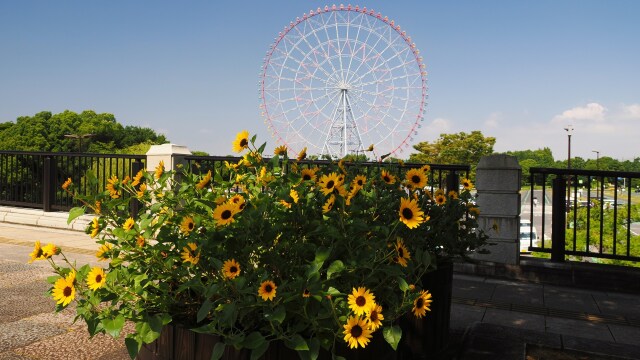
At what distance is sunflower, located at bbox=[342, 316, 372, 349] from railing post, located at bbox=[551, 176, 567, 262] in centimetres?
Answer: 583

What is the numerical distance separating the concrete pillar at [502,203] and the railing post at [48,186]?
31.1 ft

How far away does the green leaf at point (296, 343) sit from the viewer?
1.76 meters

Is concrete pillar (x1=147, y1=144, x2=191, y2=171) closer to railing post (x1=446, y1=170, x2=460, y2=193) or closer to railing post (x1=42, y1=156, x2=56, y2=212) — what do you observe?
railing post (x1=42, y1=156, x2=56, y2=212)

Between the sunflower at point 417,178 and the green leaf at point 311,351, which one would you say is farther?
the sunflower at point 417,178

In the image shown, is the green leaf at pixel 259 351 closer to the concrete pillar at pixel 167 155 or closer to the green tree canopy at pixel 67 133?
the concrete pillar at pixel 167 155

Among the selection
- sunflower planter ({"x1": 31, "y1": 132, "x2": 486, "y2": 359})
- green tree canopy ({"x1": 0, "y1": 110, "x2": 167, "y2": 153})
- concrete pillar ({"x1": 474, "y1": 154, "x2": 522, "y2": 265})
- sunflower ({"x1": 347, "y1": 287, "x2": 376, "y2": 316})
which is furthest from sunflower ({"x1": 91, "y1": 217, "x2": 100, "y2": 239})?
green tree canopy ({"x1": 0, "y1": 110, "x2": 167, "y2": 153})

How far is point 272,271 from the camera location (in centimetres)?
211

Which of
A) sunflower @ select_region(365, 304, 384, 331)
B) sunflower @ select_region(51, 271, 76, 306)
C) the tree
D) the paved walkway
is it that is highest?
the tree

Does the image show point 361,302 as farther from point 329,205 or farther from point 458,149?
point 458,149

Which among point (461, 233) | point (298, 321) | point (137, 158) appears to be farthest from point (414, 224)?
point (137, 158)

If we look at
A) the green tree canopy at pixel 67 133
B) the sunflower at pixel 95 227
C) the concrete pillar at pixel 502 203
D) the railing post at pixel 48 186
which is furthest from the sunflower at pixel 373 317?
the green tree canopy at pixel 67 133

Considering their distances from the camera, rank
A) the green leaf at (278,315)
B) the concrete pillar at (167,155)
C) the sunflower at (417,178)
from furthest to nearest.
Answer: the concrete pillar at (167,155)
the sunflower at (417,178)
the green leaf at (278,315)

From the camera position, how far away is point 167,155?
9.59m

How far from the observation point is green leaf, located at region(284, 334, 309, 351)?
176 centimetres
